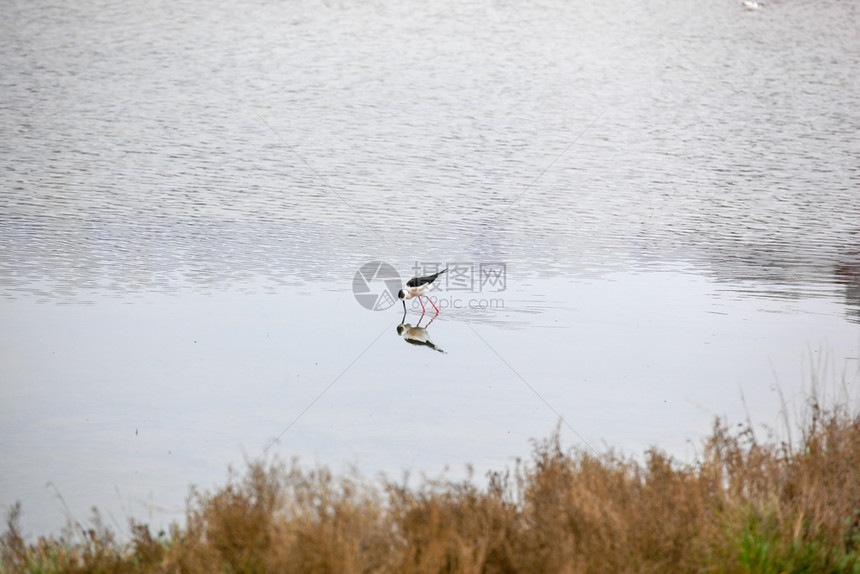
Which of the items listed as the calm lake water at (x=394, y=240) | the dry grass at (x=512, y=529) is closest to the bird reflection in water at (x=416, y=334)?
the calm lake water at (x=394, y=240)

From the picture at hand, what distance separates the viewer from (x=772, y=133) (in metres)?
25.5

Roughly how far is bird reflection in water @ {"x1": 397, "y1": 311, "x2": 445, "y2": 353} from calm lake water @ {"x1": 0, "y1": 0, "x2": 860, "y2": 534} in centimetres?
4

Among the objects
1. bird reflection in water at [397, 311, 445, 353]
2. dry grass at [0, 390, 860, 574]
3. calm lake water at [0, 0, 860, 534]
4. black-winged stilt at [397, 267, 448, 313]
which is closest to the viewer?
dry grass at [0, 390, 860, 574]

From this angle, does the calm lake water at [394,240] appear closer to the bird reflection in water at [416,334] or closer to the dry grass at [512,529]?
the bird reflection in water at [416,334]

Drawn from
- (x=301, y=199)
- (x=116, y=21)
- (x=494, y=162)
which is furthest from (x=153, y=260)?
(x=116, y=21)

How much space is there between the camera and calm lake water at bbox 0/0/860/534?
6.97 meters

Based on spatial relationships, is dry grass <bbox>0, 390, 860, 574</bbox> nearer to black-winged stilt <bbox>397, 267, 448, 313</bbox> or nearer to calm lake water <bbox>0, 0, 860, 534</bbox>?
calm lake water <bbox>0, 0, 860, 534</bbox>

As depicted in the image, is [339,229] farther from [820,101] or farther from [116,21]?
[116,21]

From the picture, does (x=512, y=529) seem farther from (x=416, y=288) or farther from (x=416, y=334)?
(x=416, y=288)

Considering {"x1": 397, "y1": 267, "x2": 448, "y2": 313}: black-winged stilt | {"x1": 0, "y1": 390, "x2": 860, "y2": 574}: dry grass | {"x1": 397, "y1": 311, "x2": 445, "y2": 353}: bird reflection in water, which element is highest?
{"x1": 397, "y1": 267, "x2": 448, "y2": 313}: black-winged stilt

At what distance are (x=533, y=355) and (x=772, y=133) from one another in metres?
19.0

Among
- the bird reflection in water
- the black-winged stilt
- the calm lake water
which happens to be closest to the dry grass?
the calm lake water

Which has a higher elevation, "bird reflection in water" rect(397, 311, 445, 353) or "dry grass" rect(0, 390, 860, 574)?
"bird reflection in water" rect(397, 311, 445, 353)

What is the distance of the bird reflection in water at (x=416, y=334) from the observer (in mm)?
9203
